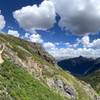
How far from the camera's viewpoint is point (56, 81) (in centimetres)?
17700

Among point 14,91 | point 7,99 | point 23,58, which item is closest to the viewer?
point 7,99

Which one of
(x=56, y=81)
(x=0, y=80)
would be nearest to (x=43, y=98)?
(x=0, y=80)

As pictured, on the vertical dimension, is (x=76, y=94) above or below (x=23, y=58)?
below

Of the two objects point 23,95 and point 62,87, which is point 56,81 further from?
point 23,95

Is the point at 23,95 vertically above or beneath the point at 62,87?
beneath

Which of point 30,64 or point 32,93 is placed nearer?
point 32,93

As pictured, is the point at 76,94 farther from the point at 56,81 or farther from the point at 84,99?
the point at 56,81

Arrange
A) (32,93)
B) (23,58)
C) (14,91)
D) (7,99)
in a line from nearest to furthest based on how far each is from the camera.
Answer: (7,99) < (14,91) < (32,93) < (23,58)

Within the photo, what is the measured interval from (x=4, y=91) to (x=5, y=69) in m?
19.5

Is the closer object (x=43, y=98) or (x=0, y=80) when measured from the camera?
(x=0, y=80)

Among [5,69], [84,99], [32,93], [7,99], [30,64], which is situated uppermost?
[30,64]

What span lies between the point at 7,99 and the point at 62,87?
12948 centimetres

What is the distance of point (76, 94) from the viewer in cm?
19138

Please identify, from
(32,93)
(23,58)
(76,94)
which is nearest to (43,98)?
(32,93)
